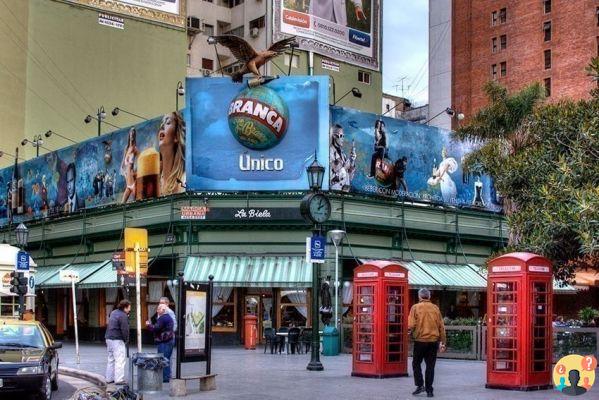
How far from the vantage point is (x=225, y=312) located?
1411 inches

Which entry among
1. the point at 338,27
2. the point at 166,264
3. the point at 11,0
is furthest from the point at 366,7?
the point at 166,264

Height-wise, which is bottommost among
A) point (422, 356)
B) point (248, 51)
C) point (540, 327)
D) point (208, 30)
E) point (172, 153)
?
point (422, 356)

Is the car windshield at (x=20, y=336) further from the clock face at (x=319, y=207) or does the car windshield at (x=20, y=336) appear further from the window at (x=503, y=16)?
the window at (x=503, y=16)

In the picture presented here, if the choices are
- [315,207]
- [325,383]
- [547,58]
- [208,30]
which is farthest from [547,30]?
[325,383]

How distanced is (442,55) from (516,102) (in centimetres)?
5446

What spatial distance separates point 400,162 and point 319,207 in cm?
1581

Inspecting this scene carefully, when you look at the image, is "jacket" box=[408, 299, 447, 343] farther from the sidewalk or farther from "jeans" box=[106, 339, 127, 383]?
"jeans" box=[106, 339, 127, 383]

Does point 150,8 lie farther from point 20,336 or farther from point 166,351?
point 20,336

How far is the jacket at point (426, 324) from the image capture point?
1583 cm

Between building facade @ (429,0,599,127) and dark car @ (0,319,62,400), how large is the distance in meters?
62.9

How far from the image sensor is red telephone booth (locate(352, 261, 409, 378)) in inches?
749

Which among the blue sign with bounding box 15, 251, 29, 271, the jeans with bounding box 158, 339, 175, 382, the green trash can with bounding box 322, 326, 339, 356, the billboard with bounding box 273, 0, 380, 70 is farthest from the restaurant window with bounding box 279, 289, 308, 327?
the billboard with bounding box 273, 0, 380, 70

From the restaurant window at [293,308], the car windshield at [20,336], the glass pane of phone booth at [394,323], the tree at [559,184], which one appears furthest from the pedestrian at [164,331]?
the restaurant window at [293,308]

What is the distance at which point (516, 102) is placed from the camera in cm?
3616
